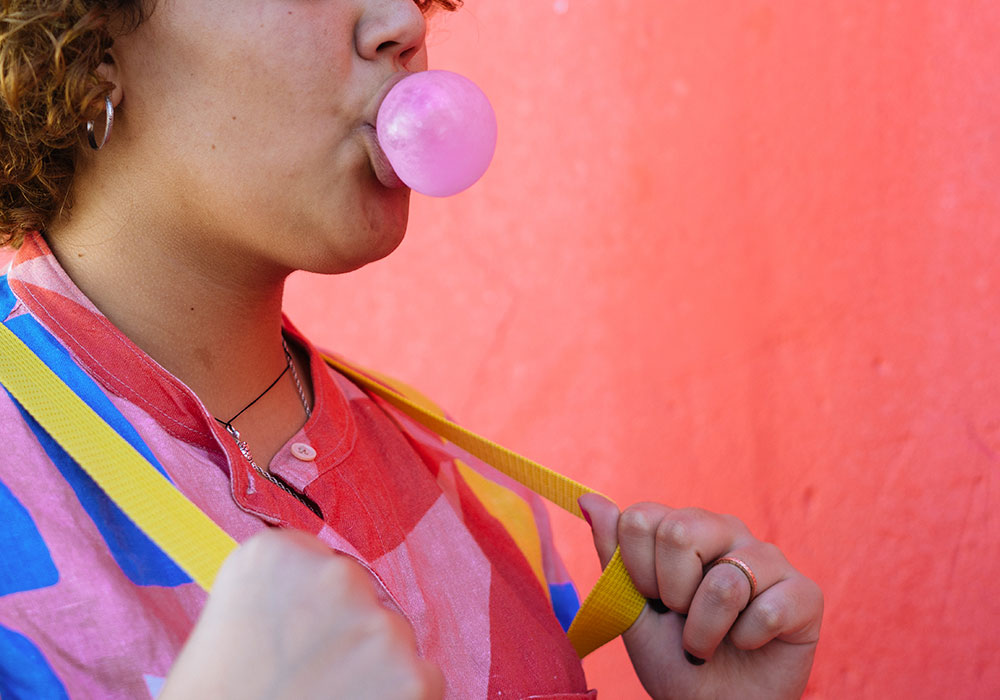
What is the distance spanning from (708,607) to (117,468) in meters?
0.45

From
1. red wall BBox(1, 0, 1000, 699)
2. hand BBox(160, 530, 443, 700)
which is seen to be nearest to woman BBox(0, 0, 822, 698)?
hand BBox(160, 530, 443, 700)

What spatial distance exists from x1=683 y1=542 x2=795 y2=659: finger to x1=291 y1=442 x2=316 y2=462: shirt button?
323mm

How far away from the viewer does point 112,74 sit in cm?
67

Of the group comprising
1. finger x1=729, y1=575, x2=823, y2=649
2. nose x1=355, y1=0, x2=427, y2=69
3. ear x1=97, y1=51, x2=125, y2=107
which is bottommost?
finger x1=729, y1=575, x2=823, y2=649

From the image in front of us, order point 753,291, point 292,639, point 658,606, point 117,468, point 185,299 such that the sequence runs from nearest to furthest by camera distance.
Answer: point 292,639 → point 117,468 → point 185,299 → point 658,606 → point 753,291

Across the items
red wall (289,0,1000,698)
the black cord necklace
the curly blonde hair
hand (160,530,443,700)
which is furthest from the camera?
red wall (289,0,1000,698)

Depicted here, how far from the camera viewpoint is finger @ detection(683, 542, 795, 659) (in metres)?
0.76

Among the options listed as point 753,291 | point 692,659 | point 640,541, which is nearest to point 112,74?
point 640,541

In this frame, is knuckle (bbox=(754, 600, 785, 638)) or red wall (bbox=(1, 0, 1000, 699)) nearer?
knuckle (bbox=(754, 600, 785, 638))

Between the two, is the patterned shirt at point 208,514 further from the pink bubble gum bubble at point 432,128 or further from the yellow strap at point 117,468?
the pink bubble gum bubble at point 432,128

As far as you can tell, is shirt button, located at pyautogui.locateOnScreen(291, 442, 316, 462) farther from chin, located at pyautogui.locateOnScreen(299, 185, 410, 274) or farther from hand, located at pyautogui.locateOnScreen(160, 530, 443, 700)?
hand, located at pyautogui.locateOnScreen(160, 530, 443, 700)

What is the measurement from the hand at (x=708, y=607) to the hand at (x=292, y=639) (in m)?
0.35

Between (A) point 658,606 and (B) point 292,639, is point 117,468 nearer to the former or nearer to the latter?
(B) point 292,639

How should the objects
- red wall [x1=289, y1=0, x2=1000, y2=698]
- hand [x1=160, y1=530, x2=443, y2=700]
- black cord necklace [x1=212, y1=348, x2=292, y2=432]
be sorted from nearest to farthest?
hand [x1=160, y1=530, x2=443, y2=700] → black cord necklace [x1=212, y1=348, x2=292, y2=432] → red wall [x1=289, y1=0, x2=1000, y2=698]
